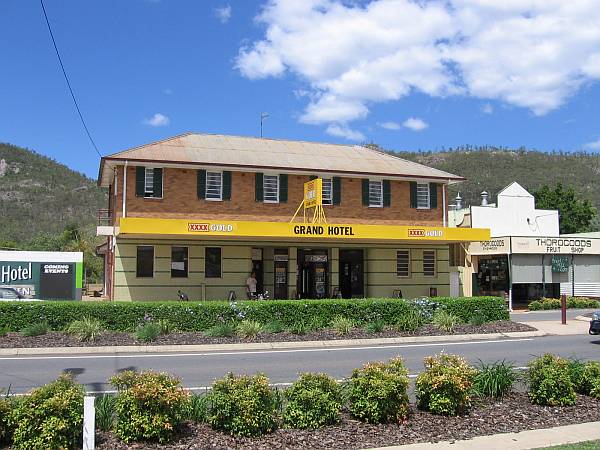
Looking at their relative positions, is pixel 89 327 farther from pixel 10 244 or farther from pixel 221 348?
pixel 10 244

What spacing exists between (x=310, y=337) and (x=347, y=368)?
5.27 meters

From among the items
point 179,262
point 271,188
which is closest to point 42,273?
point 179,262

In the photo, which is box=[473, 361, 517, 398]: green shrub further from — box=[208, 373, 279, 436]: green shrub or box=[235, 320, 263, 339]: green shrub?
box=[235, 320, 263, 339]: green shrub

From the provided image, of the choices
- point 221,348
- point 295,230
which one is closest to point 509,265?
point 295,230

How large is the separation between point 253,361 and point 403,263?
17385 millimetres

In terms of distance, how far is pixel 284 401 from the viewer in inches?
323

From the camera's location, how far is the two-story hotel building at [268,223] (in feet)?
85.7

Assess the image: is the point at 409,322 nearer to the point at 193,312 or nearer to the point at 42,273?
the point at 193,312

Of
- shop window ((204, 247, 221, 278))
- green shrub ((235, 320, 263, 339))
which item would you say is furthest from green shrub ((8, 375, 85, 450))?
shop window ((204, 247, 221, 278))

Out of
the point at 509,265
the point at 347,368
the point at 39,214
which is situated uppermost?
the point at 39,214

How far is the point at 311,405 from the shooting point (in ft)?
25.2

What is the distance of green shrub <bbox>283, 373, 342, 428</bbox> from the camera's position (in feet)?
25.0

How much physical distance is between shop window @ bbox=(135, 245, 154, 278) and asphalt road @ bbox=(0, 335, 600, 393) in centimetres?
1083

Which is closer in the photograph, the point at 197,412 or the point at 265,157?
the point at 197,412
